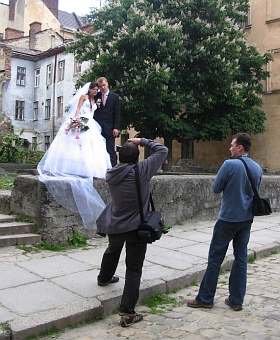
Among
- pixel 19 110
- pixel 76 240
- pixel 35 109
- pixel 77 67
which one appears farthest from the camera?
pixel 35 109

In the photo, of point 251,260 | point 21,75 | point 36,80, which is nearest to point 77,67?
point 36,80

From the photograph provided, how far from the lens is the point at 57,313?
397 centimetres

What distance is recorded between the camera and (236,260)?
453 centimetres

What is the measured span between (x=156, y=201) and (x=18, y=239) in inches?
117

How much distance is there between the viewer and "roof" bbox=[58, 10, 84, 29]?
50.2m

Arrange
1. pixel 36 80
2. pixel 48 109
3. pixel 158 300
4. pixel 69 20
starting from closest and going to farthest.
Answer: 1. pixel 158 300
2. pixel 48 109
3. pixel 36 80
4. pixel 69 20

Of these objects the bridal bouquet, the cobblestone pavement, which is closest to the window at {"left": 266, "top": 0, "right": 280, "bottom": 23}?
the bridal bouquet

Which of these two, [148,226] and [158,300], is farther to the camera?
[158,300]

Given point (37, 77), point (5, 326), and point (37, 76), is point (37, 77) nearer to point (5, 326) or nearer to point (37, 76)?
point (37, 76)

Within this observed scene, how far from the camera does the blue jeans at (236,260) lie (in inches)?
176

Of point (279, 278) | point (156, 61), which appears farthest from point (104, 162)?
point (156, 61)

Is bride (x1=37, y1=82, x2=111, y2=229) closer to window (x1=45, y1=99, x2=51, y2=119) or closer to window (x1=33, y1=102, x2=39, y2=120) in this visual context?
window (x1=45, y1=99, x2=51, y2=119)

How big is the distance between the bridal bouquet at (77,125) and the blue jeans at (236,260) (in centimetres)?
338

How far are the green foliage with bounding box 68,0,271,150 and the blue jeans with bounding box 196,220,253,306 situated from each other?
12.5 metres
